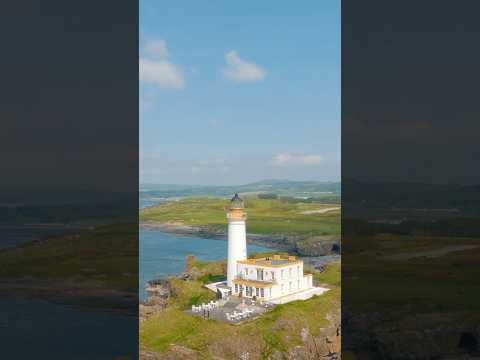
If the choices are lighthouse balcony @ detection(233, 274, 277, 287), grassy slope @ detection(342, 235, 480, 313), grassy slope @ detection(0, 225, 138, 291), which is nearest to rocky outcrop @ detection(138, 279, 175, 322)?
lighthouse balcony @ detection(233, 274, 277, 287)

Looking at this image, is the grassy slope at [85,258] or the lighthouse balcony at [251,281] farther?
the lighthouse balcony at [251,281]

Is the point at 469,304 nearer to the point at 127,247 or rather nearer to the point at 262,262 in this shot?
the point at 127,247

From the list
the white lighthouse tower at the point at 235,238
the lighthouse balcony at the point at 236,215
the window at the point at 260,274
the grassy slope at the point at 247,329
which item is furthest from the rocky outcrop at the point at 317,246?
the window at the point at 260,274

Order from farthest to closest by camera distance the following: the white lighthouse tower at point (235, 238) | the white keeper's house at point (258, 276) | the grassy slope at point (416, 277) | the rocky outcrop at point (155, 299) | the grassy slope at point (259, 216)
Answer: the grassy slope at point (259, 216) → the rocky outcrop at point (155, 299) → the white lighthouse tower at point (235, 238) → the white keeper's house at point (258, 276) → the grassy slope at point (416, 277)

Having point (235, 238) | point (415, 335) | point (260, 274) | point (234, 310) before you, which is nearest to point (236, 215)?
point (235, 238)

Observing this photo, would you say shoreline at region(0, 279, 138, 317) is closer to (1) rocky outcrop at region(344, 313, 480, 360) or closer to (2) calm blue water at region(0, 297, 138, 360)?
(2) calm blue water at region(0, 297, 138, 360)

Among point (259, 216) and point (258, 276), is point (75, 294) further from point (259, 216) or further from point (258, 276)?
point (259, 216)

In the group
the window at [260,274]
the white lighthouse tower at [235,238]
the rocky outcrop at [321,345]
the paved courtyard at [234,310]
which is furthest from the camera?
the white lighthouse tower at [235,238]

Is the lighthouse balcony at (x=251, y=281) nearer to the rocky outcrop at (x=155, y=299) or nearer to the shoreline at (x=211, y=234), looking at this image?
the rocky outcrop at (x=155, y=299)
